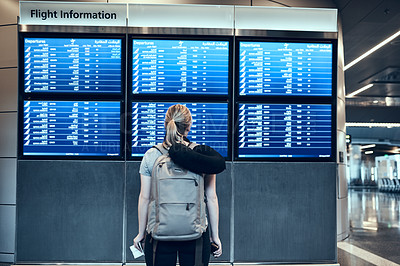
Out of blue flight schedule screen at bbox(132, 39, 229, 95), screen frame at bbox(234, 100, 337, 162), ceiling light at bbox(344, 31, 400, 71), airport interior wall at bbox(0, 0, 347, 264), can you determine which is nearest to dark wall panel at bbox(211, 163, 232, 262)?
airport interior wall at bbox(0, 0, 347, 264)

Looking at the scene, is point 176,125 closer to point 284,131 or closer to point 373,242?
point 284,131

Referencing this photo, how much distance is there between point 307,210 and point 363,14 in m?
4.24

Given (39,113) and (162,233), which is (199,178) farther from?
(39,113)

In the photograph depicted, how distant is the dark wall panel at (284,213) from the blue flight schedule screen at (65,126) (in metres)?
1.43

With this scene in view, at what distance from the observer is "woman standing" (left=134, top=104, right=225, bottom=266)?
2.29 m

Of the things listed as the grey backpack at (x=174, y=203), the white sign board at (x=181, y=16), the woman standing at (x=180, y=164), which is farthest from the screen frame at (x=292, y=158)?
the grey backpack at (x=174, y=203)

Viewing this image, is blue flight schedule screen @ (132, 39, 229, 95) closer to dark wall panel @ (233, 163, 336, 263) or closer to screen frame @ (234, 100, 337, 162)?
screen frame @ (234, 100, 337, 162)

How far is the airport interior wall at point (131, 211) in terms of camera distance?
13.4ft

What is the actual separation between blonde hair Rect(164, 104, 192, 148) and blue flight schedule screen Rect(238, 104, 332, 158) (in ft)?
5.99

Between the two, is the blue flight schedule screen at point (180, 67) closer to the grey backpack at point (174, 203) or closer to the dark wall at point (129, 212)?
the dark wall at point (129, 212)

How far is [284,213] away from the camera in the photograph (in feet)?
13.8

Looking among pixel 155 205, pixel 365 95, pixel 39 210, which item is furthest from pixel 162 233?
pixel 365 95

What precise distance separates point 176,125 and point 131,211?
1946 mm

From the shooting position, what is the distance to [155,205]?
2.34 meters
